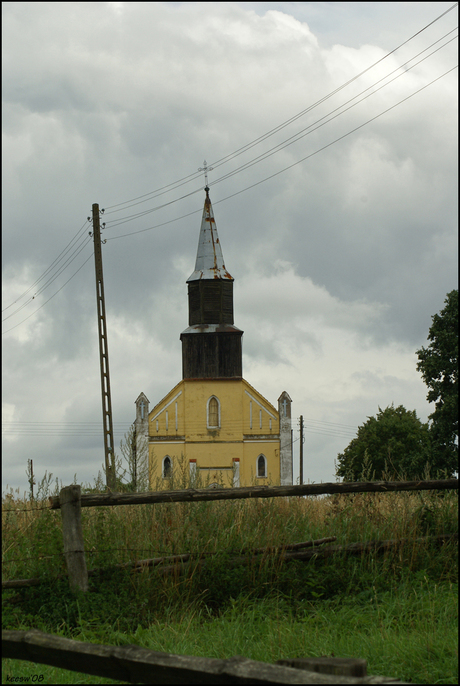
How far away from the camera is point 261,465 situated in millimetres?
56375

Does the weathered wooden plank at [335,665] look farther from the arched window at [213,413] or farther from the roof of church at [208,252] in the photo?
the roof of church at [208,252]

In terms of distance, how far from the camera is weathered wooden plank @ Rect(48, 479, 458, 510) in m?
7.59

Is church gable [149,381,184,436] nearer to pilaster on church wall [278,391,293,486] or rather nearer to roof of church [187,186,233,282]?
pilaster on church wall [278,391,293,486]

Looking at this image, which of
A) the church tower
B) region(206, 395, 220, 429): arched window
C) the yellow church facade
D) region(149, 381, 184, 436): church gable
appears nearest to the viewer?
the yellow church facade

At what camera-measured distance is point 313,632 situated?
6102 mm

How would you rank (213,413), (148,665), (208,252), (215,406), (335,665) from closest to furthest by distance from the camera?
1. (335,665)
2. (148,665)
3. (213,413)
4. (215,406)
5. (208,252)

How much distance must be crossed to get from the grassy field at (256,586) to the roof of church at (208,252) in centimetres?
4741

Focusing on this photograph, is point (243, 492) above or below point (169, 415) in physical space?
above

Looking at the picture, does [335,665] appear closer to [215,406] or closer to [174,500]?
[174,500]

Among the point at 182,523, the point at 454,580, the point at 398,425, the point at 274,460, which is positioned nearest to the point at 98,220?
the point at 182,523

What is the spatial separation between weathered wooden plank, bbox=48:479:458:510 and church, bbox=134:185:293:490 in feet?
156

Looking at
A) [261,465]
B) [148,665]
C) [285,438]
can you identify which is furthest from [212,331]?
[148,665]

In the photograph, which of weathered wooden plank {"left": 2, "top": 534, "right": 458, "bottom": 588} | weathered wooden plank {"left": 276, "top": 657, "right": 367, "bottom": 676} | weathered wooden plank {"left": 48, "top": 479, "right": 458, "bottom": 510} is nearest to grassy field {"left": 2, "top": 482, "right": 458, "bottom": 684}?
weathered wooden plank {"left": 2, "top": 534, "right": 458, "bottom": 588}

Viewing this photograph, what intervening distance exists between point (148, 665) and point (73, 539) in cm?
419
